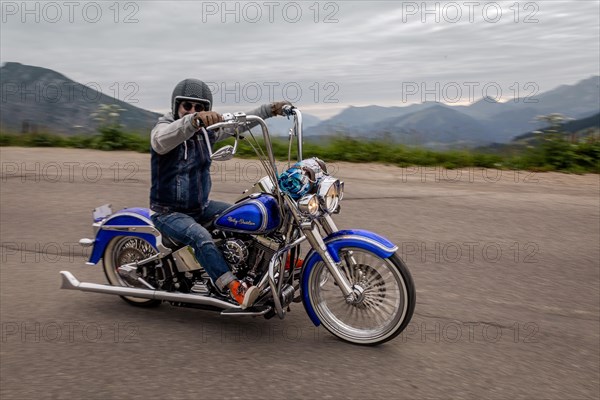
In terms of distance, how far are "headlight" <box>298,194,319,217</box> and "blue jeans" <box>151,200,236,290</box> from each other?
2.40ft

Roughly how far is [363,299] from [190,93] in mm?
1890

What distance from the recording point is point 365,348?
13.8ft

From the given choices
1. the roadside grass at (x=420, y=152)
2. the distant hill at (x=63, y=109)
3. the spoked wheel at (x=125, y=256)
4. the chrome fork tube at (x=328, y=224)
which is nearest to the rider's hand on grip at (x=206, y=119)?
the chrome fork tube at (x=328, y=224)

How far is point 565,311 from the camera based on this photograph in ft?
16.4

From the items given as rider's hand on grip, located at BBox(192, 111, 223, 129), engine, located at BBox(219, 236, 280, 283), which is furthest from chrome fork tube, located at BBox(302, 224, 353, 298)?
rider's hand on grip, located at BBox(192, 111, 223, 129)

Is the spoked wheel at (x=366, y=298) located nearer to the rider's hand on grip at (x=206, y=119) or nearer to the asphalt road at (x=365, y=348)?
the asphalt road at (x=365, y=348)

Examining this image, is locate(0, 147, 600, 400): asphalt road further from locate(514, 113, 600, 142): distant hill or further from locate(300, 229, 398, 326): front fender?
locate(514, 113, 600, 142): distant hill

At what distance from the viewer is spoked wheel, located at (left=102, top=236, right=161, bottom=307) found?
16.0ft

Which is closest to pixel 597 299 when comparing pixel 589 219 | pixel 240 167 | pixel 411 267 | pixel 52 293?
pixel 411 267

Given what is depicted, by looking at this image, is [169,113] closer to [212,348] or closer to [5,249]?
[212,348]

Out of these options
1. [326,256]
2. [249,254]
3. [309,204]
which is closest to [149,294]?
[249,254]

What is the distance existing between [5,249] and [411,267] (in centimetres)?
424

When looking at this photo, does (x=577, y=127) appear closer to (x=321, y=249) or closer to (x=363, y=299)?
(x=363, y=299)

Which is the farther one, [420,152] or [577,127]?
[420,152]
